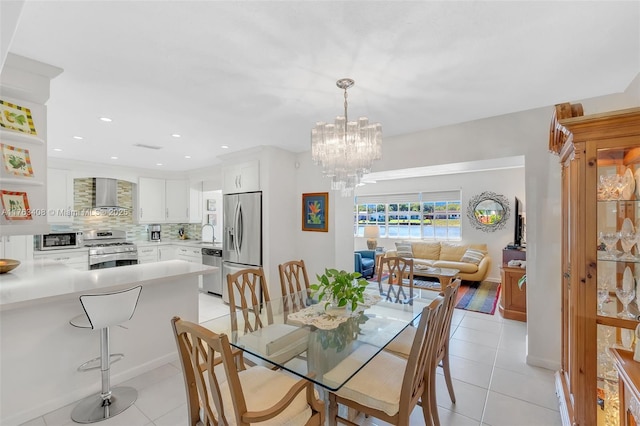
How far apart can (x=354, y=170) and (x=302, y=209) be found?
2308 millimetres

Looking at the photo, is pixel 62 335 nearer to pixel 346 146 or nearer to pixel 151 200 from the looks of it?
pixel 346 146

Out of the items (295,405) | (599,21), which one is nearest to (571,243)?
(599,21)

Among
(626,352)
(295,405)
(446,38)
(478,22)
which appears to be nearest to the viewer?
(626,352)

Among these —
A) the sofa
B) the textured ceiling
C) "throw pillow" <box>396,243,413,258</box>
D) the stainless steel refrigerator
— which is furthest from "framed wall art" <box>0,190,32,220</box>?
"throw pillow" <box>396,243,413,258</box>

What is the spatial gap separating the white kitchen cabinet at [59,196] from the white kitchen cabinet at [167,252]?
1.55 m

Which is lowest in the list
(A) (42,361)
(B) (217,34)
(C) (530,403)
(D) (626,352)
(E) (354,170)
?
(C) (530,403)

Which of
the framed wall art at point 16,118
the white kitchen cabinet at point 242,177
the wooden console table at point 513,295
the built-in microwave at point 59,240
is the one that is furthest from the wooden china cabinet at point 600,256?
the built-in microwave at point 59,240

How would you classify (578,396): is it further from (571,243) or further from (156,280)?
(156,280)

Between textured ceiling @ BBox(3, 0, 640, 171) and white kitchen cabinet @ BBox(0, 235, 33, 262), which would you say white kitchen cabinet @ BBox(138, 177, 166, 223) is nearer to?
white kitchen cabinet @ BBox(0, 235, 33, 262)

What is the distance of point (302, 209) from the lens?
4410mm

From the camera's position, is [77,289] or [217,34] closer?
[217,34]

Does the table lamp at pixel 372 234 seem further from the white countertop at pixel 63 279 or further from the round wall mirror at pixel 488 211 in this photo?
the white countertop at pixel 63 279

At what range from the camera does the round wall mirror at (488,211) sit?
6.02 metres

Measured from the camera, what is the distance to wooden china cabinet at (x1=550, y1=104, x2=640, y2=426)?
1510mm
